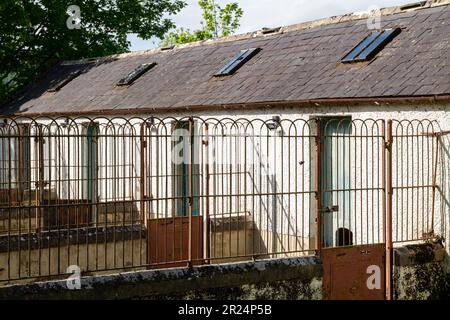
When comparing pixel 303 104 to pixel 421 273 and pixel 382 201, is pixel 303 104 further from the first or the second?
pixel 421 273

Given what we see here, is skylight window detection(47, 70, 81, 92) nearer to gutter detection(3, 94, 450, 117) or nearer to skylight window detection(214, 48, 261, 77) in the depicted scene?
gutter detection(3, 94, 450, 117)

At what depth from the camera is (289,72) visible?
14875 mm

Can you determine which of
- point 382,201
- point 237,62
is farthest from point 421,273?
point 237,62

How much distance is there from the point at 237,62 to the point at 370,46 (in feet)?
13.5

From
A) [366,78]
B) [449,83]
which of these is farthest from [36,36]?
[449,83]

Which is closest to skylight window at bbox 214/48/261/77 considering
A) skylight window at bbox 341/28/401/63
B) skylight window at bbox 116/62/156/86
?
skylight window at bbox 341/28/401/63

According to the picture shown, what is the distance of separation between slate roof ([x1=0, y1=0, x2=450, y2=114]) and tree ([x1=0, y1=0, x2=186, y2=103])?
6533 mm

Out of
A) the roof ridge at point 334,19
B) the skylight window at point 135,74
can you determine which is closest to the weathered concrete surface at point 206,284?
the roof ridge at point 334,19

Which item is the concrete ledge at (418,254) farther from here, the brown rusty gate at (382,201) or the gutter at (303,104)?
the gutter at (303,104)

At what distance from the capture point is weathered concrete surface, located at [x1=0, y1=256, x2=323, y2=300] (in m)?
7.53

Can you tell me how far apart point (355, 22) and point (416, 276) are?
24.2 feet

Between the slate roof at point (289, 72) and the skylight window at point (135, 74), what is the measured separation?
0.84 feet

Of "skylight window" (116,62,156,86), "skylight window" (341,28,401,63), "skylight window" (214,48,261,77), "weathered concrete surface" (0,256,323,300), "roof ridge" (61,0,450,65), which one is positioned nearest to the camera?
"weathered concrete surface" (0,256,323,300)

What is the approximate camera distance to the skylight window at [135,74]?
20750 millimetres
